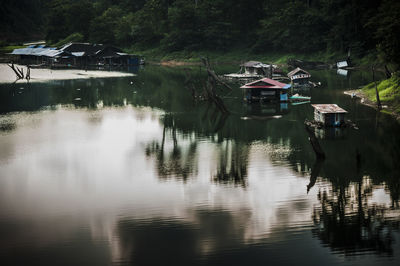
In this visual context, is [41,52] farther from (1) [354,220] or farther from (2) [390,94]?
(1) [354,220]

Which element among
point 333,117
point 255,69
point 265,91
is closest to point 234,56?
point 255,69

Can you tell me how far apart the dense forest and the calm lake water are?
62.8 meters

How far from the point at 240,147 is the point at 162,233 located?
1877 cm

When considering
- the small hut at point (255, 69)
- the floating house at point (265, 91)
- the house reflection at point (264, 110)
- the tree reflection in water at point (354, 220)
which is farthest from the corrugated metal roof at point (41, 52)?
the tree reflection in water at point (354, 220)

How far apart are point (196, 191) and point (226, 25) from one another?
12044 cm

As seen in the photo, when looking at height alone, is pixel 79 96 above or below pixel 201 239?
above

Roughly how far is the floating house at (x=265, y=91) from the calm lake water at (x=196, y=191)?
8.81 m

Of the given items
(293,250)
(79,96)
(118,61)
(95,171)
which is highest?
(118,61)

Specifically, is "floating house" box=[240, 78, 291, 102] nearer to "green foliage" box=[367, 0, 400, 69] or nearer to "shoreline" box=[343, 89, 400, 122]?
"shoreline" box=[343, 89, 400, 122]

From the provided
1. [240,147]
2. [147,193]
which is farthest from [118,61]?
[147,193]

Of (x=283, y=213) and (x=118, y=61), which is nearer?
(x=283, y=213)

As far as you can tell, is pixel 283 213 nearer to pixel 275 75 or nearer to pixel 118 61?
pixel 275 75

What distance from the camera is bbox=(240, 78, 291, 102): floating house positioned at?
221 ft

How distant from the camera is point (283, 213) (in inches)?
1099
